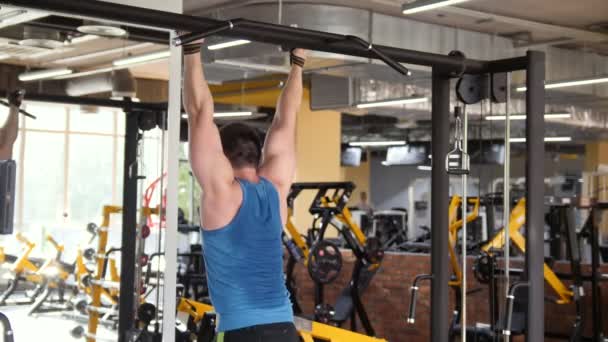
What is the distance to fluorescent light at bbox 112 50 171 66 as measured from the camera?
16.6 ft

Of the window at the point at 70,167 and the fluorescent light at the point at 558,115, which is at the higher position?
the fluorescent light at the point at 558,115

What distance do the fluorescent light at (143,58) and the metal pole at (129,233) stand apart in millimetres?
335

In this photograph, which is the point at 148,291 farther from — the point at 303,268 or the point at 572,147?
the point at 572,147

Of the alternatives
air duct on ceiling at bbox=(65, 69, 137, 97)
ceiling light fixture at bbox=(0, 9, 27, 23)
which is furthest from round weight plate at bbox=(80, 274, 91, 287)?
ceiling light fixture at bbox=(0, 9, 27, 23)

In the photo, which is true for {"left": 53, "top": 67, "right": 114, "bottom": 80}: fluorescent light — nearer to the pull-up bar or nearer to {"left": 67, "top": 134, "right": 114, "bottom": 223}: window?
{"left": 67, "top": 134, "right": 114, "bottom": 223}: window

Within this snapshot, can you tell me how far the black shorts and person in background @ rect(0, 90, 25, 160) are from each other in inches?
87.6

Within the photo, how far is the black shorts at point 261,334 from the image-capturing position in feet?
8.24

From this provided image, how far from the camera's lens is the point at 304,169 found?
529 inches

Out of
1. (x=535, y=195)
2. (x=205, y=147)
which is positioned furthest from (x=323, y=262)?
(x=205, y=147)

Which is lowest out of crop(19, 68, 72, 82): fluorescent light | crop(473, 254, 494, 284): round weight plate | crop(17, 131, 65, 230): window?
crop(473, 254, 494, 284): round weight plate

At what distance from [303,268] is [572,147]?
44.1 ft

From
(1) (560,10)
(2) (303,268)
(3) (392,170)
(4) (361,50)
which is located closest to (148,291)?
(4) (361,50)

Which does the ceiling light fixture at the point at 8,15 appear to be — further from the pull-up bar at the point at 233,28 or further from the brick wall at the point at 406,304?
the brick wall at the point at 406,304

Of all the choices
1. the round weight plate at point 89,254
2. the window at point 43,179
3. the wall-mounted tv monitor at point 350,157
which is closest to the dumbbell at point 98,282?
the round weight plate at point 89,254
